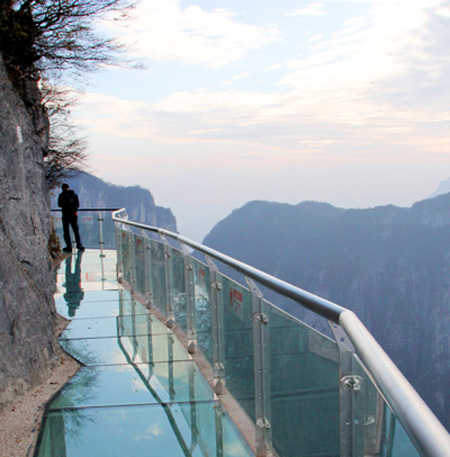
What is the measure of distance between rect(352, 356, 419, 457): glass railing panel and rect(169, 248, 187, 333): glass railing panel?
12.8 ft

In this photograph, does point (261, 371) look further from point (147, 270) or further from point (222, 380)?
point (147, 270)

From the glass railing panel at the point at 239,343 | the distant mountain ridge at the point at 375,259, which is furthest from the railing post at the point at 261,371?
the distant mountain ridge at the point at 375,259

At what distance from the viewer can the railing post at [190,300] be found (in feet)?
18.0

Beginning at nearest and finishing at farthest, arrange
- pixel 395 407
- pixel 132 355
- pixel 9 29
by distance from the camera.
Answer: pixel 395 407, pixel 132 355, pixel 9 29

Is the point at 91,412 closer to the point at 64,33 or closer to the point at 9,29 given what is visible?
the point at 9,29

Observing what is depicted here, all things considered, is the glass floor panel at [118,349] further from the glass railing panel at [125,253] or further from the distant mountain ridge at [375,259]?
the distant mountain ridge at [375,259]

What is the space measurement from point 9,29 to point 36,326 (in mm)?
4114

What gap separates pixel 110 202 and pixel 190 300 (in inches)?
1953

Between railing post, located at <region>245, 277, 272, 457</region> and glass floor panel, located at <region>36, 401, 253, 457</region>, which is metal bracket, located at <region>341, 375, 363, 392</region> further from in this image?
glass floor panel, located at <region>36, 401, 253, 457</region>

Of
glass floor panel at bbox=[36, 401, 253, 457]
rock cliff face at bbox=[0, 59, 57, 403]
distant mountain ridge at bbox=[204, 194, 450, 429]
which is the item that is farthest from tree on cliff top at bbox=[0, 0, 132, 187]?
distant mountain ridge at bbox=[204, 194, 450, 429]

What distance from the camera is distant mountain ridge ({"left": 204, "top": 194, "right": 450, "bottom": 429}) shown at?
98.8 m

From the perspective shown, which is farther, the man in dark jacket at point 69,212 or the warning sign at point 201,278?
the man in dark jacket at point 69,212

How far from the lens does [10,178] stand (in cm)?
549

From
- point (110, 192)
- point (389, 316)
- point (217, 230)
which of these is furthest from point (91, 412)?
point (217, 230)
